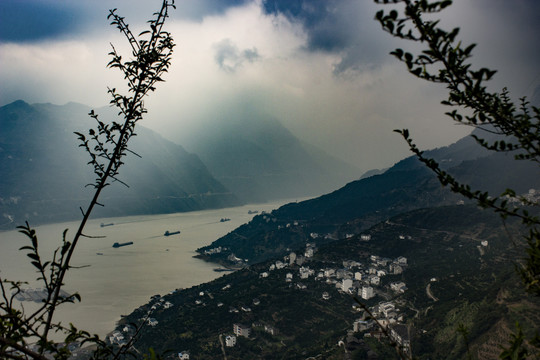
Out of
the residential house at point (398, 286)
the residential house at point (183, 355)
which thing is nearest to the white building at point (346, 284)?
the residential house at point (398, 286)

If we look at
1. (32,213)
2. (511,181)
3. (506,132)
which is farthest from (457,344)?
(32,213)

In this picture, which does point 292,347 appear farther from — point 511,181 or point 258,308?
point 511,181

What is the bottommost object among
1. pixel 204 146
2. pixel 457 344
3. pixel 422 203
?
pixel 457 344

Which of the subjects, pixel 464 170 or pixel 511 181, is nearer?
pixel 511 181

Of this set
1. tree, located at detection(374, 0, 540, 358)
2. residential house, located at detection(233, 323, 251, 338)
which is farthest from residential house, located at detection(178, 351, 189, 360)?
tree, located at detection(374, 0, 540, 358)

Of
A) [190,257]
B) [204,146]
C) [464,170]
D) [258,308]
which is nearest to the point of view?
[258,308]

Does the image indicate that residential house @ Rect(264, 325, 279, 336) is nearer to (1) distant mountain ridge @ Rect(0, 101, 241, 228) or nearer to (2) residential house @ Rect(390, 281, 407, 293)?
(2) residential house @ Rect(390, 281, 407, 293)
